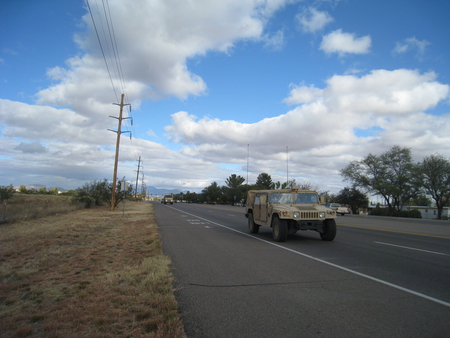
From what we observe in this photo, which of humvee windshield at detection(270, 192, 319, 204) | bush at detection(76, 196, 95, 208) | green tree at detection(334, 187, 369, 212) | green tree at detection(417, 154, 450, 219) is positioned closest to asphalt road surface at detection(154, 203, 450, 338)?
humvee windshield at detection(270, 192, 319, 204)

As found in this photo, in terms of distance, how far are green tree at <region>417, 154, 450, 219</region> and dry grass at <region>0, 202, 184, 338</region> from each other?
54.1 meters

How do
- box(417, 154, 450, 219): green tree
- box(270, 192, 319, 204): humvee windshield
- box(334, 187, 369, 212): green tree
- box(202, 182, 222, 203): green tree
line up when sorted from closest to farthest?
box(270, 192, 319, 204): humvee windshield → box(417, 154, 450, 219): green tree → box(334, 187, 369, 212): green tree → box(202, 182, 222, 203): green tree

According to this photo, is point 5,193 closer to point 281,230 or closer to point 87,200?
point 87,200

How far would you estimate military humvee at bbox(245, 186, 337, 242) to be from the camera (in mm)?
11117

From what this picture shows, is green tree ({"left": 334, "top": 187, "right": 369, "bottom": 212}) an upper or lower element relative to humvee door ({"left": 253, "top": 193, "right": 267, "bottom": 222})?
upper

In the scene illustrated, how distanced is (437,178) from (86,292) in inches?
2272

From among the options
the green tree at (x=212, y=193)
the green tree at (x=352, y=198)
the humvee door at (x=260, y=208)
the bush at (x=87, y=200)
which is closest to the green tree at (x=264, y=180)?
the green tree at (x=212, y=193)

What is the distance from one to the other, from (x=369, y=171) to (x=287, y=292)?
59941mm

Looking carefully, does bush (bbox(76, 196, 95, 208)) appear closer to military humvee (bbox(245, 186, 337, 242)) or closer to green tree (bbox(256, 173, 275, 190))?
military humvee (bbox(245, 186, 337, 242))

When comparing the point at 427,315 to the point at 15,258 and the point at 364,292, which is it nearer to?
the point at 364,292

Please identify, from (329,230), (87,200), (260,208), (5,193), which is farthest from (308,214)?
(87,200)

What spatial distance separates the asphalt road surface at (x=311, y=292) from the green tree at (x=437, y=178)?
4865 centimetres

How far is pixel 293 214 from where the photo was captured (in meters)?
10.9

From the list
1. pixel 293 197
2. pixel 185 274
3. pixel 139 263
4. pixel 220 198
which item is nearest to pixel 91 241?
pixel 139 263
